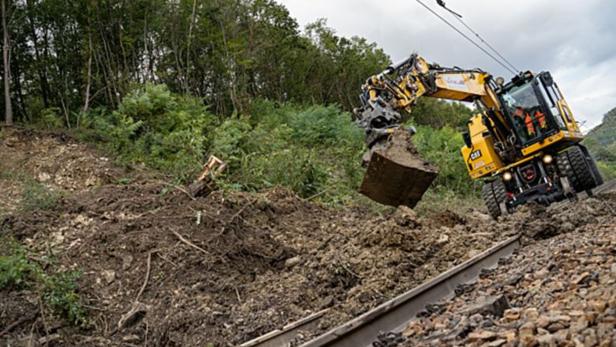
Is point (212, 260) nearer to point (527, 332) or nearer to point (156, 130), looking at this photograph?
point (527, 332)

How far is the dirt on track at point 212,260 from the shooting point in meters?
5.19

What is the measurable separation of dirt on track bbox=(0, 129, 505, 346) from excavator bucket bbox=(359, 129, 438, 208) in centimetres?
51

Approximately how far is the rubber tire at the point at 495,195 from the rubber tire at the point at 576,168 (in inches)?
48.0

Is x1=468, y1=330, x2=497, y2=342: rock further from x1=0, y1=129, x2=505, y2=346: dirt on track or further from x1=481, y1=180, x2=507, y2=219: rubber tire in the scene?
x1=481, y1=180, x2=507, y2=219: rubber tire

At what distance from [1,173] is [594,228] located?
11.0 m

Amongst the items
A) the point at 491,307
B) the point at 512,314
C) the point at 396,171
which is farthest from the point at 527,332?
the point at 396,171

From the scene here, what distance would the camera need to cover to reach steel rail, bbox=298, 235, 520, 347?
357 centimetres

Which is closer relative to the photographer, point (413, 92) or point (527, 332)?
point (527, 332)

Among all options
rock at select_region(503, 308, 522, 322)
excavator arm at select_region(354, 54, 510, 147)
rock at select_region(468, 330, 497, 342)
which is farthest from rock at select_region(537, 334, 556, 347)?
excavator arm at select_region(354, 54, 510, 147)

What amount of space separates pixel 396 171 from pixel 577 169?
467 centimetres

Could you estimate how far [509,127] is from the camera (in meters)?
11.0

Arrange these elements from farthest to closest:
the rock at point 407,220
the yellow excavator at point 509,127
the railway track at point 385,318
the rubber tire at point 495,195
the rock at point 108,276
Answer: the rubber tire at point 495,195
the yellow excavator at point 509,127
the rock at point 407,220
the rock at point 108,276
the railway track at point 385,318

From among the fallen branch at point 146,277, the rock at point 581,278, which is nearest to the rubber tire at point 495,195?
the rock at point 581,278

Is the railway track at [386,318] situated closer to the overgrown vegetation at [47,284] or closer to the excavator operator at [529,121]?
the overgrown vegetation at [47,284]
